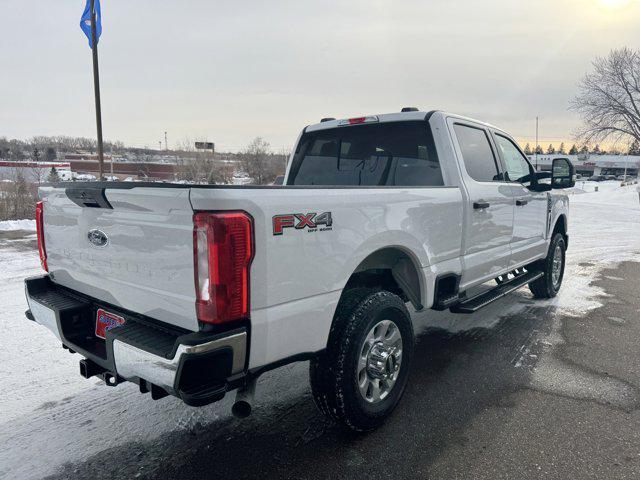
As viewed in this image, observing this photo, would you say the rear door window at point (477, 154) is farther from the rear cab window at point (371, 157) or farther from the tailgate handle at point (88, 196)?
the tailgate handle at point (88, 196)

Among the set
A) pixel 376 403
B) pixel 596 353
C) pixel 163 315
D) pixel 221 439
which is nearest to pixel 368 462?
pixel 376 403

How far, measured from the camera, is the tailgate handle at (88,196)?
2385 mm

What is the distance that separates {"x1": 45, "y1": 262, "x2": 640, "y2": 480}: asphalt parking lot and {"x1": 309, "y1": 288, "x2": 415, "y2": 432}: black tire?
0.20m

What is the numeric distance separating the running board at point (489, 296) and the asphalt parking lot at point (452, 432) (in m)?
0.53

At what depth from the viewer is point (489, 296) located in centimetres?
429

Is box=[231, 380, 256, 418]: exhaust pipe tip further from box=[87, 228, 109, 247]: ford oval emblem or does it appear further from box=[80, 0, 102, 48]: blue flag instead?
box=[80, 0, 102, 48]: blue flag

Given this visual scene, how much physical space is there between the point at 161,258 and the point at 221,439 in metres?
1.36

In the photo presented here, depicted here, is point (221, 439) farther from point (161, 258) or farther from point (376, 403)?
point (161, 258)

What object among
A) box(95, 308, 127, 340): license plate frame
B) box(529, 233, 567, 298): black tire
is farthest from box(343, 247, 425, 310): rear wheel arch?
box(529, 233, 567, 298): black tire

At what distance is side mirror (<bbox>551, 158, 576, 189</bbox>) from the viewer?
200 inches

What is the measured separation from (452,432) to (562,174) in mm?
3428

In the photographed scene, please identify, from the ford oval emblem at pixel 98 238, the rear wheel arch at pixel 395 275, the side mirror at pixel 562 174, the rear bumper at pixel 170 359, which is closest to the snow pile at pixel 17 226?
the ford oval emblem at pixel 98 238

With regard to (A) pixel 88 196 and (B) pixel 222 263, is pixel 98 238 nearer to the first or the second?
(A) pixel 88 196

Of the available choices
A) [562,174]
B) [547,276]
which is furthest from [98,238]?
[547,276]
